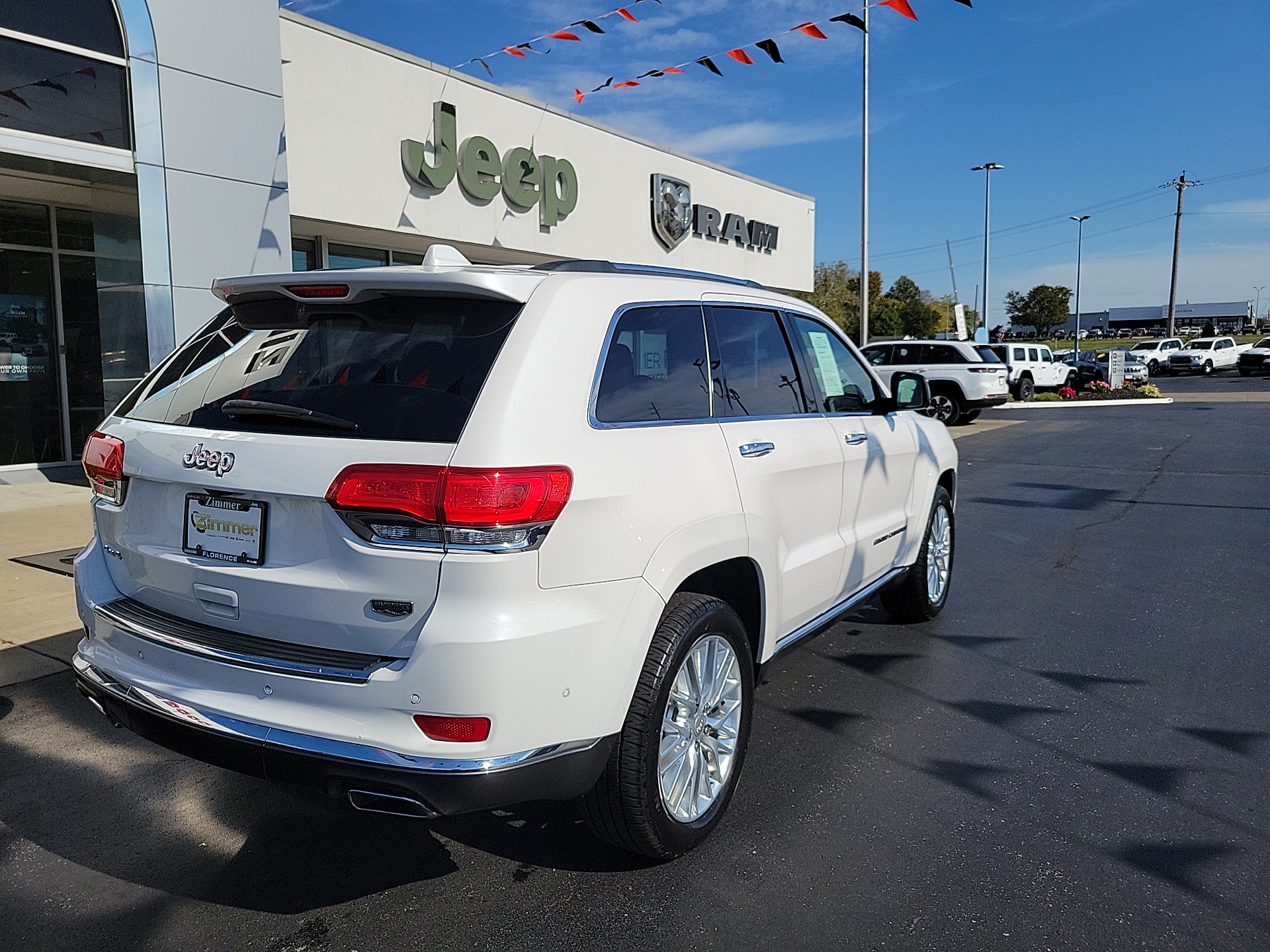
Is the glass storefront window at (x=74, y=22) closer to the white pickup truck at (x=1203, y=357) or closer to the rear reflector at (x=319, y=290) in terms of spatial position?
the rear reflector at (x=319, y=290)

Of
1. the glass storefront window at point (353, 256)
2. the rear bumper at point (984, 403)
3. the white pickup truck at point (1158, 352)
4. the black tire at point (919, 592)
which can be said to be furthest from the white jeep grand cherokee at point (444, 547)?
the white pickup truck at point (1158, 352)

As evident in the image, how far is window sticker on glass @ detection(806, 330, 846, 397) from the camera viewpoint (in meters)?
4.45

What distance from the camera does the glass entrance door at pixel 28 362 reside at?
442 inches

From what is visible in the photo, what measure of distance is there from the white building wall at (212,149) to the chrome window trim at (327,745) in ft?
25.8

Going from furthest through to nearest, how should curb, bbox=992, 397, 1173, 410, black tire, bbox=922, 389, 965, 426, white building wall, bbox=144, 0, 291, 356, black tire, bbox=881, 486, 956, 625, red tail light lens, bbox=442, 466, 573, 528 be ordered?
curb, bbox=992, 397, 1173, 410 → black tire, bbox=922, 389, 965, 426 → white building wall, bbox=144, 0, 291, 356 → black tire, bbox=881, 486, 956, 625 → red tail light lens, bbox=442, 466, 573, 528

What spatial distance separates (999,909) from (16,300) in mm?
12221

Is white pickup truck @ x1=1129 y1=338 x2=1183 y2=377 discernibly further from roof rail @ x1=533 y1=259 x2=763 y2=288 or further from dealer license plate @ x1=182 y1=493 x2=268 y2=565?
dealer license plate @ x1=182 y1=493 x2=268 y2=565

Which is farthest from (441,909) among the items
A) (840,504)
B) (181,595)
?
(840,504)

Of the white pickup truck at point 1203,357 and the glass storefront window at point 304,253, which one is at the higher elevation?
the glass storefront window at point 304,253

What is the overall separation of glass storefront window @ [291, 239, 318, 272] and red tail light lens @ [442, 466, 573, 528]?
1280 centimetres

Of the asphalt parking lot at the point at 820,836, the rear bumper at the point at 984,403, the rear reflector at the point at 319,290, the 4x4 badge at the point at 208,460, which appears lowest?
the asphalt parking lot at the point at 820,836

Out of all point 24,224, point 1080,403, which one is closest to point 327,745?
point 24,224

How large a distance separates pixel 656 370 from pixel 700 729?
119 cm

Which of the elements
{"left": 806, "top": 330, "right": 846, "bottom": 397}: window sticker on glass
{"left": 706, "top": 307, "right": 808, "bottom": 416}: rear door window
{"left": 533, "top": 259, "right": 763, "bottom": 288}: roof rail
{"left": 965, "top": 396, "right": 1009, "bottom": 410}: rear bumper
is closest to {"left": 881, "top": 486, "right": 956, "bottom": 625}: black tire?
{"left": 806, "top": 330, "right": 846, "bottom": 397}: window sticker on glass
